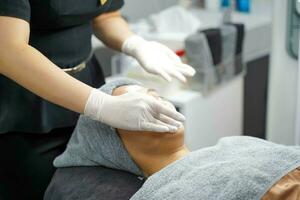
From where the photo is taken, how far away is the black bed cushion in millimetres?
1317

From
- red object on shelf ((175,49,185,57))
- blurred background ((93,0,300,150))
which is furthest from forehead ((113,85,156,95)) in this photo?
red object on shelf ((175,49,185,57))

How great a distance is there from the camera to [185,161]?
48.6 inches

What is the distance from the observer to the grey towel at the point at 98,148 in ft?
4.63

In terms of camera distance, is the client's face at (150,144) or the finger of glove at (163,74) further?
the finger of glove at (163,74)

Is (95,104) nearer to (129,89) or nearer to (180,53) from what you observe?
(129,89)

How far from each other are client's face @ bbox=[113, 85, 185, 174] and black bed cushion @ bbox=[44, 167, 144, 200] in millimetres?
70

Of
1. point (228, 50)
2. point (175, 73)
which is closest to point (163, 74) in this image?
point (175, 73)

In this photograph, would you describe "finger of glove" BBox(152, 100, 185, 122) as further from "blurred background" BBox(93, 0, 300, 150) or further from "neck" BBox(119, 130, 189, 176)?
"blurred background" BBox(93, 0, 300, 150)

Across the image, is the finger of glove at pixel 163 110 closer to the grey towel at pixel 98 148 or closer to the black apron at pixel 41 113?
the grey towel at pixel 98 148

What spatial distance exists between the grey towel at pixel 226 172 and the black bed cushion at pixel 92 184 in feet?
0.41

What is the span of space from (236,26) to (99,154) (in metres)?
1.42

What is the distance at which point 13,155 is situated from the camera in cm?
160

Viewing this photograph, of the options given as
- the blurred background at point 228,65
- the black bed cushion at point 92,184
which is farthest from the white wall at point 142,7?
the black bed cushion at point 92,184

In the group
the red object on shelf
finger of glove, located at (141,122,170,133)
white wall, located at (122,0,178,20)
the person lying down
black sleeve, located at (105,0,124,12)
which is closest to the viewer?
the person lying down
